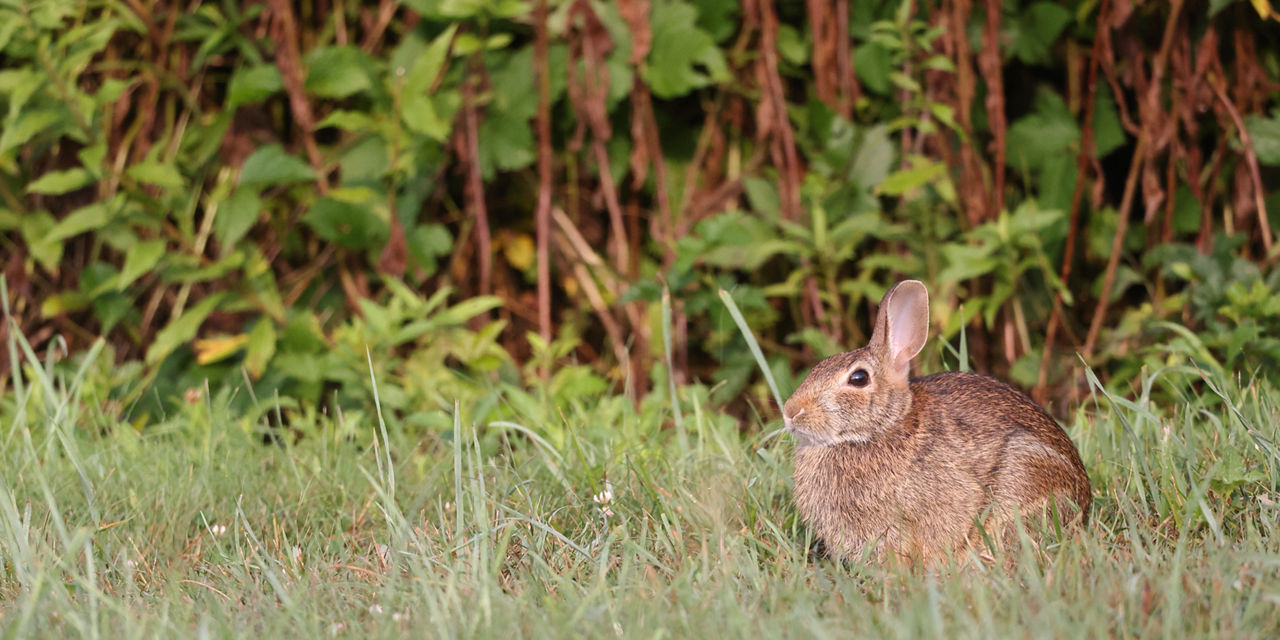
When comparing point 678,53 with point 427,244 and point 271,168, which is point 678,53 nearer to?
point 427,244

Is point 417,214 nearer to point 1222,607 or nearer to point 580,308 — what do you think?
point 580,308

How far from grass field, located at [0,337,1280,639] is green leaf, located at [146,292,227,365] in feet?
3.16

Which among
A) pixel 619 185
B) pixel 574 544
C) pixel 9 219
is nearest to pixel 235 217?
pixel 9 219

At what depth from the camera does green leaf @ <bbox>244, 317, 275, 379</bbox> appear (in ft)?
14.8

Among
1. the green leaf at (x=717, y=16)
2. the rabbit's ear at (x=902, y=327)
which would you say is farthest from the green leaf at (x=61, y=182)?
the rabbit's ear at (x=902, y=327)

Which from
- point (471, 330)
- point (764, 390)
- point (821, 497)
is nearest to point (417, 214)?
point (471, 330)

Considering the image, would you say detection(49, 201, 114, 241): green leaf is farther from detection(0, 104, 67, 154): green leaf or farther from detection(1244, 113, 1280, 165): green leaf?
detection(1244, 113, 1280, 165): green leaf

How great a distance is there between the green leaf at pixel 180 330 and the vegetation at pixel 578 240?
2 centimetres

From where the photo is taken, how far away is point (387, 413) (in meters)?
3.94

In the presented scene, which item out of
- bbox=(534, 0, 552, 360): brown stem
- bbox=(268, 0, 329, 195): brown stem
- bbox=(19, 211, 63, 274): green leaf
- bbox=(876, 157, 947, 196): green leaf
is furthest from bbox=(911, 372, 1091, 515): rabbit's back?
bbox=(19, 211, 63, 274): green leaf

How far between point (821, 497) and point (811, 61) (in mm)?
2580

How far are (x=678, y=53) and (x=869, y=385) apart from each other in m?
2.17

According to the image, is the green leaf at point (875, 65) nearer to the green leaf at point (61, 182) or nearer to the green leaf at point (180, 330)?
the green leaf at point (180, 330)

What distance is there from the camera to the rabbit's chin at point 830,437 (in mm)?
2670
